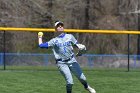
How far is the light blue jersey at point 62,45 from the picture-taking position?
931 centimetres

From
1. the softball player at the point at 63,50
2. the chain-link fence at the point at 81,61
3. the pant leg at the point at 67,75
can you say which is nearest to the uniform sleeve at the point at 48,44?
the softball player at the point at 63,50

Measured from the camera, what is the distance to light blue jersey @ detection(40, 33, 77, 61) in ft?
30.6

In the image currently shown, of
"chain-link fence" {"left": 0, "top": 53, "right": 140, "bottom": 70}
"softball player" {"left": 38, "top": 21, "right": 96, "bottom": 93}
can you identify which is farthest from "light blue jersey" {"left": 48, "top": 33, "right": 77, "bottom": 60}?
"chain-link fence" {"left": 0, "top": 53, "right": 140, "bottom": 70}

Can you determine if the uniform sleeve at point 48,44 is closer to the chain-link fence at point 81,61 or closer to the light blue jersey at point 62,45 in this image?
the light blue jersey at point 62,45

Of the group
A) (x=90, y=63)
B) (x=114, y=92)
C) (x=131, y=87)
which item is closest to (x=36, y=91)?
(x=114, y=92)

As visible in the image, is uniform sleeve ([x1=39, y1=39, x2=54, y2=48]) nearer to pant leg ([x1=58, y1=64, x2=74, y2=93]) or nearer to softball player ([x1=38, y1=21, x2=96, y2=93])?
softball player ([x1=38, y1=21, x2=96, y2=93])

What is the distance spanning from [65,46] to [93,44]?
859 inches

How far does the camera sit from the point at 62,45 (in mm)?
9305

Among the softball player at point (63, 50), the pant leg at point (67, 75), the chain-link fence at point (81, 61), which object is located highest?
the softball player at point (63, 50)

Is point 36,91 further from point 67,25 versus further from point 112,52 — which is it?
point 67,25

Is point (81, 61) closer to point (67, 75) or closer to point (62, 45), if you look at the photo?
point (62, 45)

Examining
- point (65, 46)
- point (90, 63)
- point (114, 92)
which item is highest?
point (65, 46)

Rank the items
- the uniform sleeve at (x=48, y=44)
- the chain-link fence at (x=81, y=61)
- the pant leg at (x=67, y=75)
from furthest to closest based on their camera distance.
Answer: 1. the chain-link fence at (x=81, y=61)
2. the uniform sleeve at (x=48, y=44)
3. the pant leg at (x=67, y=75)

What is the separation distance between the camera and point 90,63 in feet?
88.9
